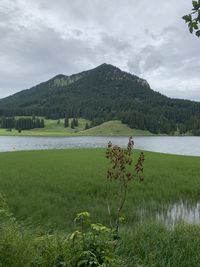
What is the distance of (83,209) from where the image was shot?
1619 cm

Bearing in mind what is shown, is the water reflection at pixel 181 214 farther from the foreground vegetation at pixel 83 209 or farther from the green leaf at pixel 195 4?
the green leaf at pixel 195 4

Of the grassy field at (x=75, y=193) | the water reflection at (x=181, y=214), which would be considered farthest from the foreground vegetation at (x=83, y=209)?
the water reflection at (x=181, y=214)

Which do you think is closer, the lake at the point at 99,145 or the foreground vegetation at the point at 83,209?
the foreground vegetation at the point at 83,209

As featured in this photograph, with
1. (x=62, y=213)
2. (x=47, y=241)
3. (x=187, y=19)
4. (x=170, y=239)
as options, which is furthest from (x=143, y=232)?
(x=187, y=19)

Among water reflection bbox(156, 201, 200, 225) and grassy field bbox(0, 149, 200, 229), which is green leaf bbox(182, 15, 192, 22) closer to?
grassy field bbox(0, 149, 200, 229)

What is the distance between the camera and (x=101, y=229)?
5.87 m

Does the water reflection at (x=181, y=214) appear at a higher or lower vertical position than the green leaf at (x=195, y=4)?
lower

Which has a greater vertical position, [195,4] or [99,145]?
[195,4]

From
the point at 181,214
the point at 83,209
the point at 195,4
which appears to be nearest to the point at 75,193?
the point at 83,209

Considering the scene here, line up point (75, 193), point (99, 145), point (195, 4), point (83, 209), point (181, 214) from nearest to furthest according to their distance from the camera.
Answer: point (195, 4) < point (181, 214) < point (83, 209) < point (75, 193) < point (99, 145)

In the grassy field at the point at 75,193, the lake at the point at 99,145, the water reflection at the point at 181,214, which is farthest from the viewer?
the lake at the point at 99,145

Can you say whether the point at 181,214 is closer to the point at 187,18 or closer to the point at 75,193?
the point at 75,193

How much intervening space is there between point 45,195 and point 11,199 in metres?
1.87

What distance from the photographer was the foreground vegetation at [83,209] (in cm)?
671
